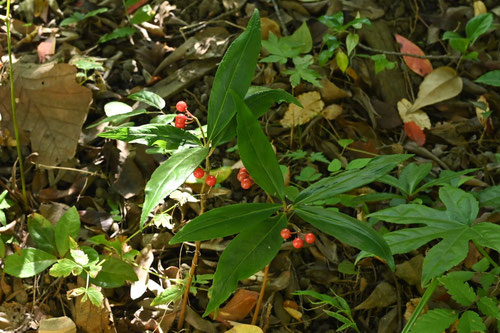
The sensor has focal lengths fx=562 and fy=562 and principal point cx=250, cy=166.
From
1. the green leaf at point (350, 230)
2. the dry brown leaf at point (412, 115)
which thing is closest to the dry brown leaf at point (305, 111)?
the dry brown leaf at point (412, 115)

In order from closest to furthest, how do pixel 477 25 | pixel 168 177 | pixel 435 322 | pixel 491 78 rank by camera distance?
1. pixel 168 177
2. pixel 435 322
3. pixel 491 78
4. pixel 477 25

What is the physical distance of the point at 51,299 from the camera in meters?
1.95

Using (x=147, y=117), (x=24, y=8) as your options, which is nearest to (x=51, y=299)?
(x=147, y=117)

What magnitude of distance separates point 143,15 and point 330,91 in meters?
0.96

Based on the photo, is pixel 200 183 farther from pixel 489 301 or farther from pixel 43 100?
pixel 489 301

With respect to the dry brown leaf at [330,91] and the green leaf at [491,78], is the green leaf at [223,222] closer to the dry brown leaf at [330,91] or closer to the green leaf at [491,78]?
the dry brown leaf at [330,91]

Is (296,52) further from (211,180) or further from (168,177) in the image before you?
(168,177)

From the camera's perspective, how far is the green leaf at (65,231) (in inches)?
72.6

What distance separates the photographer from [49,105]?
7.71ft

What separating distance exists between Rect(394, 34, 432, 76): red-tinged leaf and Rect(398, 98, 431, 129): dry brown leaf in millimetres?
187

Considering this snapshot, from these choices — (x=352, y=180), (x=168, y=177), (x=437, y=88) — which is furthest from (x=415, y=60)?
(x=168, y=177)

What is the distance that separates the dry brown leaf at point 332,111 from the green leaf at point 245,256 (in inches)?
43.8

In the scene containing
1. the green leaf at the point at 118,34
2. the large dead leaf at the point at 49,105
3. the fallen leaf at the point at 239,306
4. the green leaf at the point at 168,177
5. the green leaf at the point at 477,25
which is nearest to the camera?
the green leaf at the point at 168,177

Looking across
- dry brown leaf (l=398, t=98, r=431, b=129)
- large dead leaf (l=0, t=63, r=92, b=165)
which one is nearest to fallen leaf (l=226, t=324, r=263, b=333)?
large dead leaf (l=0, t=63, r=92, b=165)
